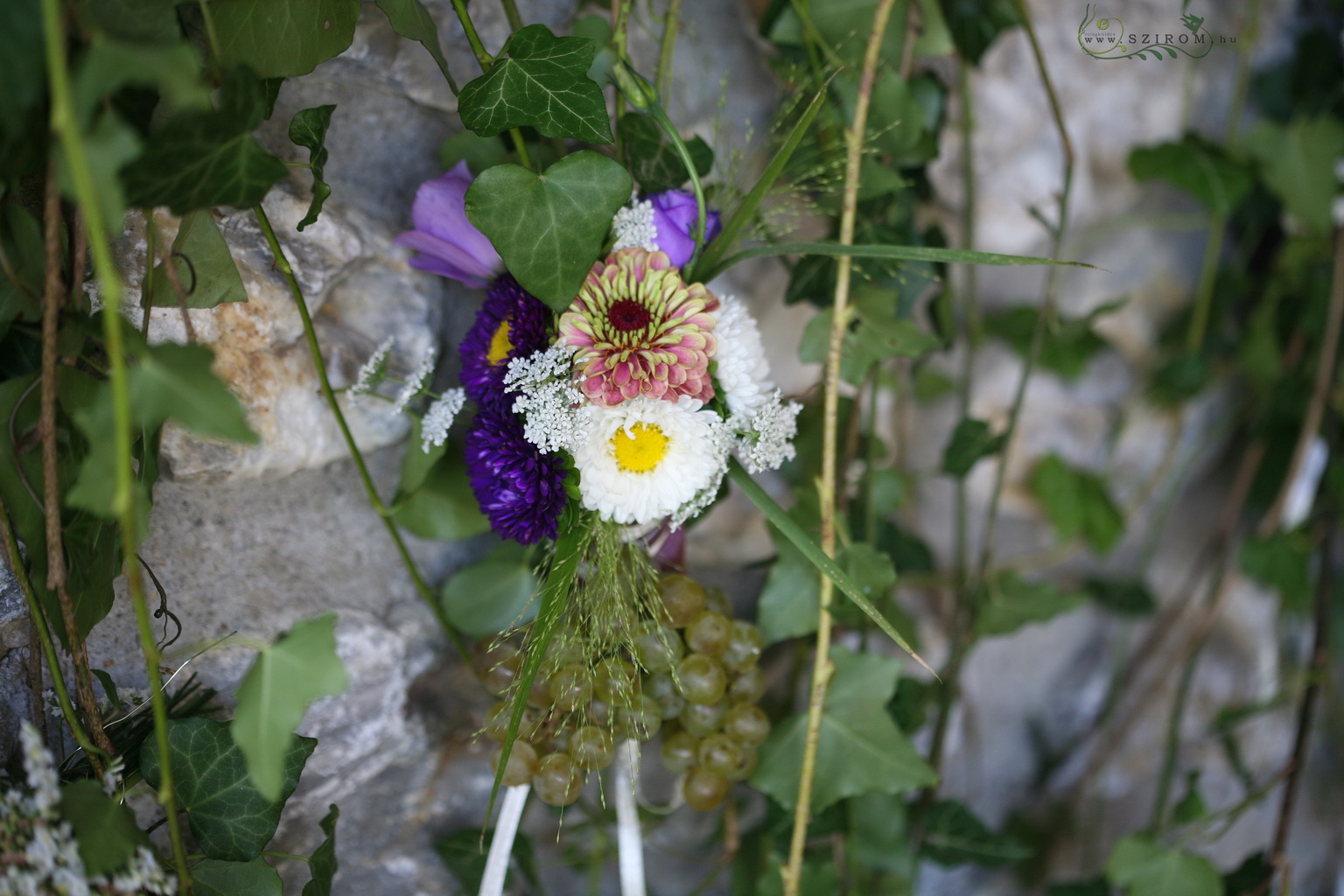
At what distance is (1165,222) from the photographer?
3.39 ft

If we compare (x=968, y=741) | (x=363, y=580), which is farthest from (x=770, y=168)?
(x=968, y=741)

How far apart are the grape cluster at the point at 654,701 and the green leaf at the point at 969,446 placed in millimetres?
305

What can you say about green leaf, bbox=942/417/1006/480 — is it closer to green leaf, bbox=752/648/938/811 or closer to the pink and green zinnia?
green leaf, bbox=752/648/938/811

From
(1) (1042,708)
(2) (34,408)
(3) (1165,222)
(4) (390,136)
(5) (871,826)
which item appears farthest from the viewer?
(1) (1042,708)

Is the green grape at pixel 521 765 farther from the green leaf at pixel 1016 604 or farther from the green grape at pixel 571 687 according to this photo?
the green leaf at pixel 1016 604

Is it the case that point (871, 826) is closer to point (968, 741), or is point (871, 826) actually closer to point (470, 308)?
point (968, 741)

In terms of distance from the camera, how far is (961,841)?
90 centimetres

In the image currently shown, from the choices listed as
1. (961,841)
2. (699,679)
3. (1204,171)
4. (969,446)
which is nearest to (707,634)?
(699,679)

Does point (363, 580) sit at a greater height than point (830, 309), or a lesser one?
lesser

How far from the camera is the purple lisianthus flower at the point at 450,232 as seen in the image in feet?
1.94

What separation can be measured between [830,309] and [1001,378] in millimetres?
475

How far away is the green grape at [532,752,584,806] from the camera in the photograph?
1.99 feet

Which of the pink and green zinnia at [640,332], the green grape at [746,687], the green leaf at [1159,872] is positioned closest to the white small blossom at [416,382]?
the pink and green zinnia at [640,332]

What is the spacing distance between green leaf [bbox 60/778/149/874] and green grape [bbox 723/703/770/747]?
408mm
